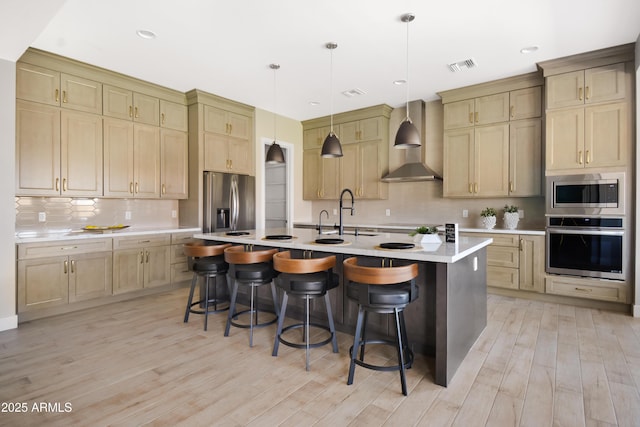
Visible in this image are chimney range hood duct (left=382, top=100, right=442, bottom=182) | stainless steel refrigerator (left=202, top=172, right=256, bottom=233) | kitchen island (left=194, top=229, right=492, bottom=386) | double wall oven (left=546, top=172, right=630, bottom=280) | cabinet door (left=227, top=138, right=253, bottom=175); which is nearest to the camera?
kitchen island (left=194, top=229, right=492, bottom=386)

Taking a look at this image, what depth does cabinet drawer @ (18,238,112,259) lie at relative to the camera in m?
3.38

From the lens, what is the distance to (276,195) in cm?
686

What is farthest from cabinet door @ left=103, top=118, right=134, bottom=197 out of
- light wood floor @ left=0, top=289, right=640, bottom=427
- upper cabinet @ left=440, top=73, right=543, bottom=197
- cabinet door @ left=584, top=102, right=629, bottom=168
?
cabinet door @ left=584, top=102, right=629, bottom=168

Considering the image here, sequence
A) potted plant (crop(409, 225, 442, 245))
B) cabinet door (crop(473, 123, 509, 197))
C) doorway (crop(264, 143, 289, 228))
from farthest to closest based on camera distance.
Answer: doorway (crop(264, 143, 289, 228))
cabinet door (crop(473, 123, 509, 197))
potted plant (crop(409, 225, 442, 245))

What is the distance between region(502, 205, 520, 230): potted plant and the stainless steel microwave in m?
0.47

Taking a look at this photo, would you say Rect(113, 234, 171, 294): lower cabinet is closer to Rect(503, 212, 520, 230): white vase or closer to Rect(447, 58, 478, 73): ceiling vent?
Rect(447, 58, 478, 73): ceiling vent

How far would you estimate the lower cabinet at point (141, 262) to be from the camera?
4.09 meters

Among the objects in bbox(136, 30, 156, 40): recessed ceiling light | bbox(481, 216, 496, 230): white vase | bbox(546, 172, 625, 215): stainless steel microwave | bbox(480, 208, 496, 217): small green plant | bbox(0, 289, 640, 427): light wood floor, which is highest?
bbox(136, 30, 156, 40): recessed ceiling light

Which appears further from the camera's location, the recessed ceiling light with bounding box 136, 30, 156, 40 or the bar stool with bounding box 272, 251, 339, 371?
the recessed ceiling light with bounding box 136, 30, 156, 40

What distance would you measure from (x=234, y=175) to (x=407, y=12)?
3.44 m

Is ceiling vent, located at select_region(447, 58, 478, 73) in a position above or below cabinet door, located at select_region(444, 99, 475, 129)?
above

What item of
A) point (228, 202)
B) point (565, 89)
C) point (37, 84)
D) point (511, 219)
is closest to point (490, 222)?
point (511, 219)

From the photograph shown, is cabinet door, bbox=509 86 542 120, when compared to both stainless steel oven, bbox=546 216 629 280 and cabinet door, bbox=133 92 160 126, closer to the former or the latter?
stainless steel oven, bbox=546 216 629 280

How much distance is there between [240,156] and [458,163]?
339 centimetres
